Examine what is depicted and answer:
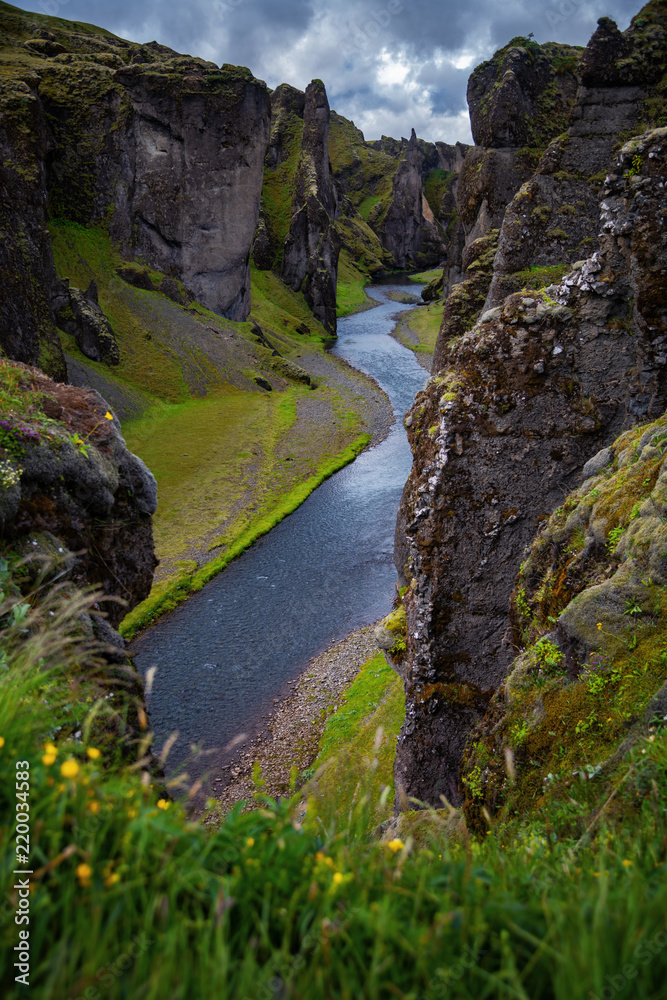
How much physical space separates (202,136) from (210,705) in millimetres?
83475

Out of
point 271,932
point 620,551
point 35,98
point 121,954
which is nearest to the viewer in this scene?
point 121,954

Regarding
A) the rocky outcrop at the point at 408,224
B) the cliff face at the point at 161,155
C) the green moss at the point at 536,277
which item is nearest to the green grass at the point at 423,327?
the cliff face at the point at 161,155

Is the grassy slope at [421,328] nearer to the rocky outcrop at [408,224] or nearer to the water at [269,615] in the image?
the water at [269,615]

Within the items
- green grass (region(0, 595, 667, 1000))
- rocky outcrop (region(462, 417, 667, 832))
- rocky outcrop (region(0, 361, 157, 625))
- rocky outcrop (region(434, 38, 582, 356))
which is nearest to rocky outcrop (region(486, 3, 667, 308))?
rocky outcrop (region(462, 417, 667, 832))

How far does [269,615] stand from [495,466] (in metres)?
21.3

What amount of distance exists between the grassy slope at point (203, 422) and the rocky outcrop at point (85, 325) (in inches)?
54.2

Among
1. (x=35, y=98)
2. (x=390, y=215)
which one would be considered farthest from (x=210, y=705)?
(x=390, y=215)

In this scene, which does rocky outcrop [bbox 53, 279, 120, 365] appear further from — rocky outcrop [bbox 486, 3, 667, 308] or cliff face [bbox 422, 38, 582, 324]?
rocky outcrop [bbox 486, 3, 667, 308]

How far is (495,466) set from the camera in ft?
46.2

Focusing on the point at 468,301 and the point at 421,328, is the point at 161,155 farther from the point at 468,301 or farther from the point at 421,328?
the point at 468,301

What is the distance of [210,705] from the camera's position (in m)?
25.7

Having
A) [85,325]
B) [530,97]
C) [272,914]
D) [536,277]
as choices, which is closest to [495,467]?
[536,277]

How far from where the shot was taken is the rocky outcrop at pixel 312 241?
111125mm

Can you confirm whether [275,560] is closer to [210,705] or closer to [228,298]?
[210,705]
